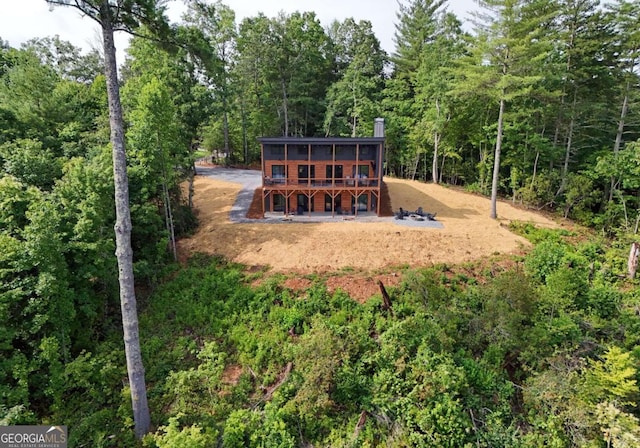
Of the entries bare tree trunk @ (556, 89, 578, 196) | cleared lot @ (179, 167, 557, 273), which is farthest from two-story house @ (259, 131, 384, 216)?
bare tree trunk @ (556, 89, 578, 196)

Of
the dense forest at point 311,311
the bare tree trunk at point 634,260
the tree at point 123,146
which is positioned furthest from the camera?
the bare tree trunk at point 634,260

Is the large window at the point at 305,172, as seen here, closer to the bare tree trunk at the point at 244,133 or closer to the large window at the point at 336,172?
the large window at the point at 336,172

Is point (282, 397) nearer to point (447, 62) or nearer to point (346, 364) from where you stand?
point (346, 364)

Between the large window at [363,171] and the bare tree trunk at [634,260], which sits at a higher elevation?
the large window at [363,171]

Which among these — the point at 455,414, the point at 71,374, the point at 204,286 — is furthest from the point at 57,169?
the point at 455,414

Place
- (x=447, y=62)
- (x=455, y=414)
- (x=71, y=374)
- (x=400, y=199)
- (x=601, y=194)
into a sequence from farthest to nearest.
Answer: (x=447, y=62), (x=400, y=199), (x=601, y=194), (x=71, y=374), (x=455, y=414)

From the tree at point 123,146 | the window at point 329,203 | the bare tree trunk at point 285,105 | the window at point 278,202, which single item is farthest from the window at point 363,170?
the bare tree trunk at point 285,105
